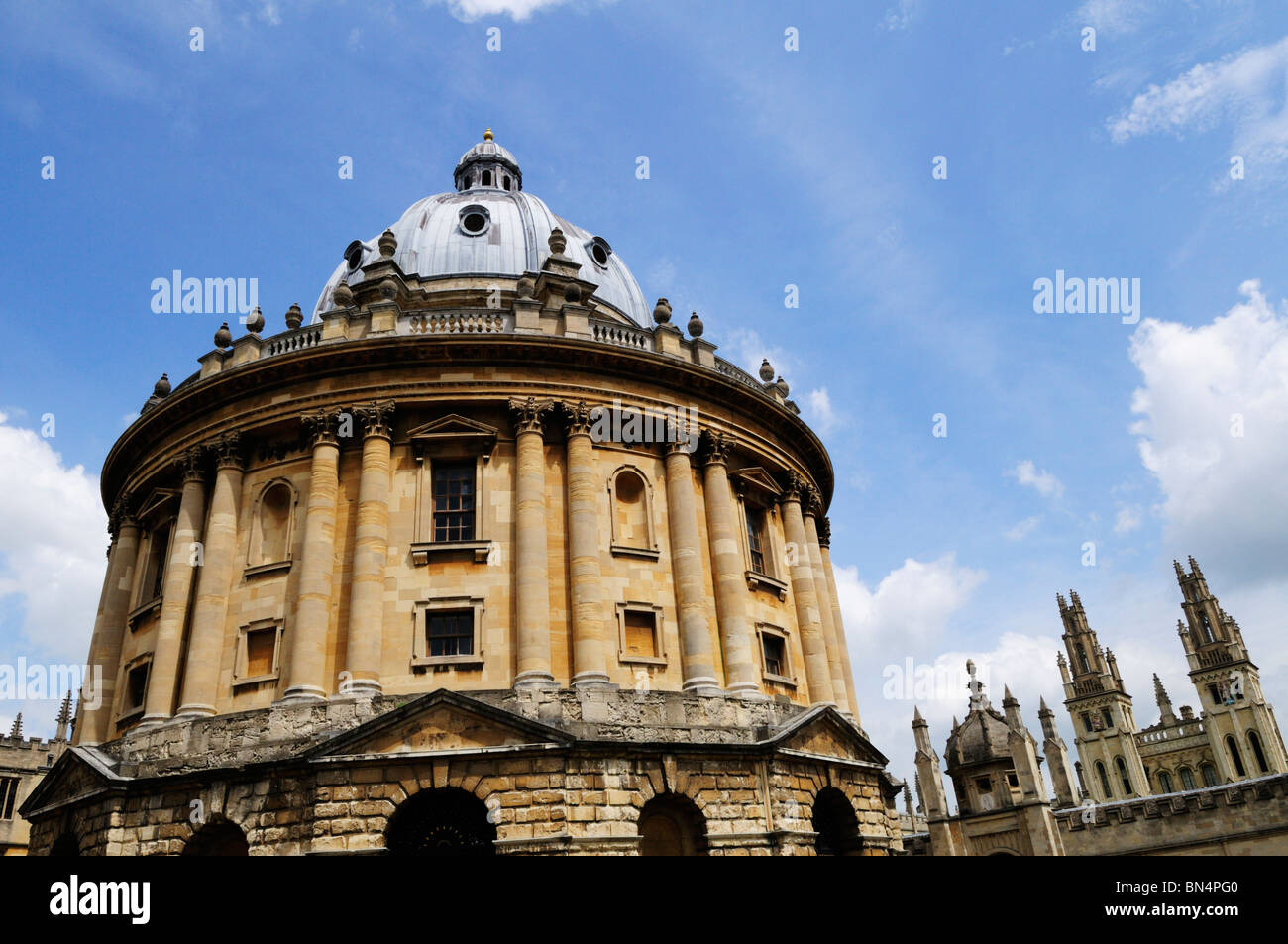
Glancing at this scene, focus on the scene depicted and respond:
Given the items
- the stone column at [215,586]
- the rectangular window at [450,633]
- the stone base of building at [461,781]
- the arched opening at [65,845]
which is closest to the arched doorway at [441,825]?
the stone base of building at [461,781]

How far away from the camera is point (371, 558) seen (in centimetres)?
2398

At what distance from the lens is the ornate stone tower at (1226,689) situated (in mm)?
98938

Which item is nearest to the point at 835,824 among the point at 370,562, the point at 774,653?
the point at 774,653

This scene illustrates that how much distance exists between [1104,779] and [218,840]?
11406 cm

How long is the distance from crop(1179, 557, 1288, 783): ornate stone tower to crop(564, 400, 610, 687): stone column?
3929 inches

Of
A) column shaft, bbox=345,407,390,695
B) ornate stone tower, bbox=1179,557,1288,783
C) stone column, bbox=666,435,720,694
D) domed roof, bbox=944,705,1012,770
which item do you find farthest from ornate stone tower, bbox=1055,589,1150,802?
column shaft, bbox=345,407,390,695

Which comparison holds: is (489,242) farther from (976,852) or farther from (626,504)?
(976,852)

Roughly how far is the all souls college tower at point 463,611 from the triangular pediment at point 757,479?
138 mm

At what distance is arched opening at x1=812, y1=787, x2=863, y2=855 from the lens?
25.4 meters

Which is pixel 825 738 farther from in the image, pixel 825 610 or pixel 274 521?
pixel 274 521

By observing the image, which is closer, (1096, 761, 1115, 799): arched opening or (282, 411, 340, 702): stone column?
(282, 411, 340, 702): stone column

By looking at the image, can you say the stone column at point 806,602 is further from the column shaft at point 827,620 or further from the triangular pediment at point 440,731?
the triangular pediment at point 440,731

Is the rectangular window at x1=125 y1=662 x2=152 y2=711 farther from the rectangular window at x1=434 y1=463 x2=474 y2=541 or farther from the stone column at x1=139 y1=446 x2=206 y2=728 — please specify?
the rectangular window at x1=434 y1=463 x2=474 y2=541
